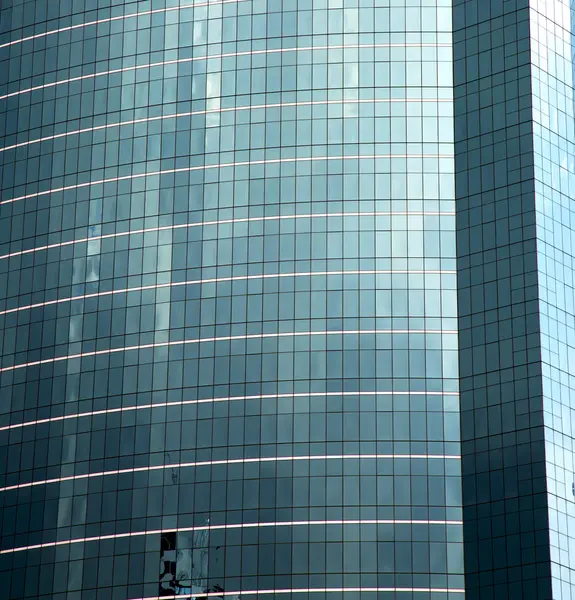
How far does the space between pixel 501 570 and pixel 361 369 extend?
22528mm

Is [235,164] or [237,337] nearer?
[237,337]

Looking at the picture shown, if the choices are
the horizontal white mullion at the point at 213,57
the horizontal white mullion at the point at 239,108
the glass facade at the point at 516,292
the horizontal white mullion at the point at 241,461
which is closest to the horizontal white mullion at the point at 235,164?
the horizontal white mullion at the point at 239,108

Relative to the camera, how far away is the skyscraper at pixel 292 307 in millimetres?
124688

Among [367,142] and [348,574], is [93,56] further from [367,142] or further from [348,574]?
[348,574]

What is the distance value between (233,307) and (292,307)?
5.93 meters

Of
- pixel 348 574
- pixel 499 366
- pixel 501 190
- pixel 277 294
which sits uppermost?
pixel 501 190

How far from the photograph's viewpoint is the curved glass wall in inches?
4963

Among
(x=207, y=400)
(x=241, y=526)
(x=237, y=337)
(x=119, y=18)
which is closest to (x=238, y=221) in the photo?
(x=237, y=337)

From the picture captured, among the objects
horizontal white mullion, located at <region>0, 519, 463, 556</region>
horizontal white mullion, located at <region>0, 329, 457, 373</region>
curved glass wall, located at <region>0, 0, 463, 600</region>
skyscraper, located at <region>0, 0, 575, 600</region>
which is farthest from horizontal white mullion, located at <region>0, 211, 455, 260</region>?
horizontal white mullion, located at <region>0, 519, 463, 556</region>

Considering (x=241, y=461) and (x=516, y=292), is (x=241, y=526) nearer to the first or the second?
(x=241, y=461)

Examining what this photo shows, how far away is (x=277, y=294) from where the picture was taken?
133250 millimetres

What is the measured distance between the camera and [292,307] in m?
132

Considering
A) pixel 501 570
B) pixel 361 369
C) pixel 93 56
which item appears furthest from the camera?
pixel 93 56

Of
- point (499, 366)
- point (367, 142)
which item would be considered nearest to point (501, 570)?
point (499, 366)
